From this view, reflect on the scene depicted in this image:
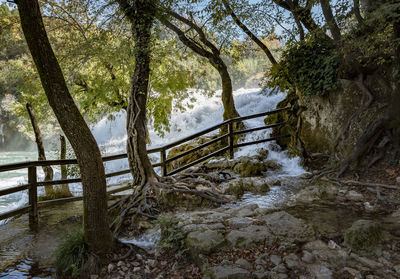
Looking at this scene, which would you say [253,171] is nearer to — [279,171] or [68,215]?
[279,171]

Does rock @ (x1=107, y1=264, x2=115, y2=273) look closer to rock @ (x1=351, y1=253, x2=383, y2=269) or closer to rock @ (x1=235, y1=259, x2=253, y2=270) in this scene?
rock @ (x1=235, y1=259, x2=253, y2=270)

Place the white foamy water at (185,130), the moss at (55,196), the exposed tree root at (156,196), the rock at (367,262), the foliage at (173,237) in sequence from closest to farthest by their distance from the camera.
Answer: the rock at (367,262) → the foliage at (173,237) → the exposed tree root at (156,196) → the moss at (55,196) → the white foamy water at (185,130)

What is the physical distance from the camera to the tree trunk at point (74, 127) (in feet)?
8.68

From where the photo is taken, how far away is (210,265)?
2.59 meters

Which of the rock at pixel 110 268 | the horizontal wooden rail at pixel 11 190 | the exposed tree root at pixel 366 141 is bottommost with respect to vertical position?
the rock at pixel 110 268

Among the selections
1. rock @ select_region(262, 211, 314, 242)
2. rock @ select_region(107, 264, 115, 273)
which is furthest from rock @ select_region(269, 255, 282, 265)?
rock @ select_region(107, 264, 115, 273)

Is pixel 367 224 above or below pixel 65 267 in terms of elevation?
above

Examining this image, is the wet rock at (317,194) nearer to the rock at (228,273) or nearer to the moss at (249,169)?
the moss at (249,169)

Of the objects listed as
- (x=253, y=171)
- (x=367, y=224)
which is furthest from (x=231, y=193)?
(x=367, y=224)

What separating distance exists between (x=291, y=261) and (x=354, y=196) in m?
2.42

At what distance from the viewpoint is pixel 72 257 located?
2891 mm

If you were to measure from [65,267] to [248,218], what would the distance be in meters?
2.21

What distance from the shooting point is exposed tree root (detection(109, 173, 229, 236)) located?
405cm

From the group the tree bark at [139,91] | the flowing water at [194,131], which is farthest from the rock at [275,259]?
the tree bark at [139,91]
